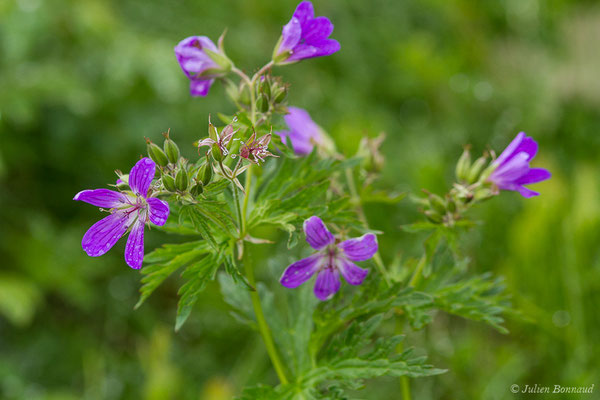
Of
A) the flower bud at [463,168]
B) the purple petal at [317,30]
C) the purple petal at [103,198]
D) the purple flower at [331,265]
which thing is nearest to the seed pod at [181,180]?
the purple petal at [103,198]

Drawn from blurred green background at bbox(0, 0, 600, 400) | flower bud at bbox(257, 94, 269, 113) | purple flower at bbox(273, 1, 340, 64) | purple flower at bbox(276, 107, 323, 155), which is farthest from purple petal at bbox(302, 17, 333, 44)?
blurred green background at bbox(0, 0, 600, 400)

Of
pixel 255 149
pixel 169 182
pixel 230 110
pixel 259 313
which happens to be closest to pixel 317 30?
pixel 255 149

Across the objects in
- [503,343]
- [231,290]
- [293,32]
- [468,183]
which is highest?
[293,32]

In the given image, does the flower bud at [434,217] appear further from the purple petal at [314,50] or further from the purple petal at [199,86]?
the purple petal at [199,86]

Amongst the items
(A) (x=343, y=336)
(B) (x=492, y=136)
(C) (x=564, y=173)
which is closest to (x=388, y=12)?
(B) (x=492, y=136)

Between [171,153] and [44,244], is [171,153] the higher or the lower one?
the higher one

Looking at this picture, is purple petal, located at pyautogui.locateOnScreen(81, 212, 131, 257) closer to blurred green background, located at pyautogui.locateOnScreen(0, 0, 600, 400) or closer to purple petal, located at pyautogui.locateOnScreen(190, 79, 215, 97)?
purple petal, located at pyautogui.locateOnScreen(190, 79, 215, 97)

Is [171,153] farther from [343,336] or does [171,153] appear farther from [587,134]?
[587,134]
